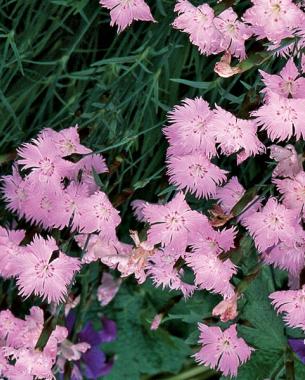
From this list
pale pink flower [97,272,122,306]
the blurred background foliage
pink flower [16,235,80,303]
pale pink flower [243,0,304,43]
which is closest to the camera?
pale pink flower [243,0,304,43]

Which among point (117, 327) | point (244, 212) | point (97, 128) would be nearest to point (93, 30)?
point (97, 128)

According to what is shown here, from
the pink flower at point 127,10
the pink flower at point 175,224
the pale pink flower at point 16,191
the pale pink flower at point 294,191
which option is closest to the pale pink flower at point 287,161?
the pale pink flower at point 294,191

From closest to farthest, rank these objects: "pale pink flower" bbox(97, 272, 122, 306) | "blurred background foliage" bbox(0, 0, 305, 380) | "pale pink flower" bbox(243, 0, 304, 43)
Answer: "pale pink flower" bbox(243, 0, 304, 43)
"blurred background foliage" bbox(0, 0, 305, 380)
"pale pink flower" bbox(97, 272, 122, 306)

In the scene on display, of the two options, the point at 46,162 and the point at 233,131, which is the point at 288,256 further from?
the point at 46,162

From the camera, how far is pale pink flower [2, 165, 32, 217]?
3.09 feet

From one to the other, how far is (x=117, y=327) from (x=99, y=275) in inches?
6.9

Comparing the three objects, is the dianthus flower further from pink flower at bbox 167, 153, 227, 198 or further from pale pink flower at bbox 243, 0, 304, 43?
pale pink flower at bbox 243, 0, 304, 43

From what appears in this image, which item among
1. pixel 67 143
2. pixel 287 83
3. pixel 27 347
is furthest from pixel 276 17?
pixel 27 347

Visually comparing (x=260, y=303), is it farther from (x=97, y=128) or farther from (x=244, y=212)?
(x=97, y=128)

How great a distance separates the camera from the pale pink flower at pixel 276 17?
0.77 metres

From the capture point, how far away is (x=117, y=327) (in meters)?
1.29

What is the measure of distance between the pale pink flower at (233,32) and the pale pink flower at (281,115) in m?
0.09

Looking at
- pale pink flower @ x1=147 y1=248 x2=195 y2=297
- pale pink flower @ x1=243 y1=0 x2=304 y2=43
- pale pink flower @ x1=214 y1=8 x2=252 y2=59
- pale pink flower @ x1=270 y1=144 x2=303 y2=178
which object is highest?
pale pink flower @ x1=243 y1=0 x2=304 y2=43

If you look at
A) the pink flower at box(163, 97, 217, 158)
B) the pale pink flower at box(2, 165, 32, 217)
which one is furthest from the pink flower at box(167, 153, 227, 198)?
the pale pink flower at box(2, 165, 32, 217)
